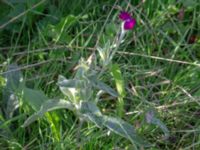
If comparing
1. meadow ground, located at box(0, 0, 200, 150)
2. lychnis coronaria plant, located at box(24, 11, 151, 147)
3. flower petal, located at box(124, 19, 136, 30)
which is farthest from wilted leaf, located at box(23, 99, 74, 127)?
flower petal, located at box(124, 19, 136, 30)

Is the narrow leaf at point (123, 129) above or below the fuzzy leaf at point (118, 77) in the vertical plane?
below

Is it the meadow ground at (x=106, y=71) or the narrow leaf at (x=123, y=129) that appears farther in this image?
the meadow ground at (x=106, y=71)

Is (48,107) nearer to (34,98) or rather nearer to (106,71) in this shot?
(34,98)

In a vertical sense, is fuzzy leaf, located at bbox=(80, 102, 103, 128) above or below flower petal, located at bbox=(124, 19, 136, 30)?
below

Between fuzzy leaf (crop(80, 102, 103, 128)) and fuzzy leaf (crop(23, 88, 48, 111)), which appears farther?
fuzzy leaf (crop(23, 88, 48, 111))

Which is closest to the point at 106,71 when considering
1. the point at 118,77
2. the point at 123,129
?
the point at 118,77

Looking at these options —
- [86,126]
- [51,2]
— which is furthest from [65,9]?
[86,126]

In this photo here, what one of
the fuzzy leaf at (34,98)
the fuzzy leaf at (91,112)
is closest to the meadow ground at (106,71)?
the fuzzy leaf at (34,98)

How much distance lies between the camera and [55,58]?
1666 mm

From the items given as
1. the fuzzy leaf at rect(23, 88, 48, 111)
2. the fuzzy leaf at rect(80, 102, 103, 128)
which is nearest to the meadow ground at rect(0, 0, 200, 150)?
the fuzzy leaf at rect(23, 88, 48, 111)

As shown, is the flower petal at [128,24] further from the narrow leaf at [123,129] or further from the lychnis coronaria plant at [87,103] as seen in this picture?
the narrow leaf at [123,129]

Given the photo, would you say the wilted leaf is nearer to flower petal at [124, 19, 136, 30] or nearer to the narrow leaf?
the narrow leaf

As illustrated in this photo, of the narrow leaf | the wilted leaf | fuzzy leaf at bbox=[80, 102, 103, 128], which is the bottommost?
the narrow leaf

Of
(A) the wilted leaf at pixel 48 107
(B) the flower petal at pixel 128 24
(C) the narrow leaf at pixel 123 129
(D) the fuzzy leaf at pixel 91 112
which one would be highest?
(B) the flower petal at pixel 128 24
